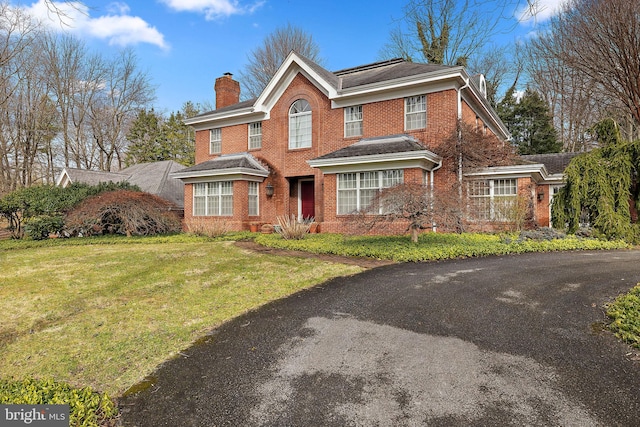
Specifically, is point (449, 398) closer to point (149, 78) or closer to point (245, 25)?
point (245, 25)

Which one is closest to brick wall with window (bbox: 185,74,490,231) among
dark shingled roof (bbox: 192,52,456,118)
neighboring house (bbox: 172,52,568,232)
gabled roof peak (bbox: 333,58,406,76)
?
neighboring house (bbox: 172,52,568,232)

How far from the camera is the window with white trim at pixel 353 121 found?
605 inches

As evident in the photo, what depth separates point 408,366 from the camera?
10.5 ft

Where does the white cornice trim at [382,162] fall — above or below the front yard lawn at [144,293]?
above

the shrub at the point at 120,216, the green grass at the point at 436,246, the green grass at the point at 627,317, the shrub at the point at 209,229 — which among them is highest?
the shrub at the point at 120,216

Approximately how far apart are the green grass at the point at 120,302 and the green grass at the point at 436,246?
5.01 feet

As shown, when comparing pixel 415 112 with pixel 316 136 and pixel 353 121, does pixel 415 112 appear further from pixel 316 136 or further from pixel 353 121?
pixel 316 136

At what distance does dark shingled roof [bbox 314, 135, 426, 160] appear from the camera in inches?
507

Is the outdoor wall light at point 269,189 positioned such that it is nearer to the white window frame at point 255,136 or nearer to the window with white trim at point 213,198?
the window with white trim at point 213,198

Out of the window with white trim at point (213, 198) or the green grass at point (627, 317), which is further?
the window with white trim at point (213, 198)

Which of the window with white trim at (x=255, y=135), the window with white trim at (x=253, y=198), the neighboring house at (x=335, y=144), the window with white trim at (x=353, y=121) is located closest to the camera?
the neighboring house at (x=335, y=144)

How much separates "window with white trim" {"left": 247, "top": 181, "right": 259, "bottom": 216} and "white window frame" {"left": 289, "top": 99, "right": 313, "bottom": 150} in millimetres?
2669

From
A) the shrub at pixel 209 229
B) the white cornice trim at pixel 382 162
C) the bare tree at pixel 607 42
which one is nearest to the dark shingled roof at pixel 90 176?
the shrub at pixel 209 229

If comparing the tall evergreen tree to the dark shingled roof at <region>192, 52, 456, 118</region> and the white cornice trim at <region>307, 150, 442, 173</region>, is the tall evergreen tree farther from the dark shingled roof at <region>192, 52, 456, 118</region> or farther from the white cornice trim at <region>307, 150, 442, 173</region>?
the white cornice trim at <region>307, 150, 442, 173</region>
